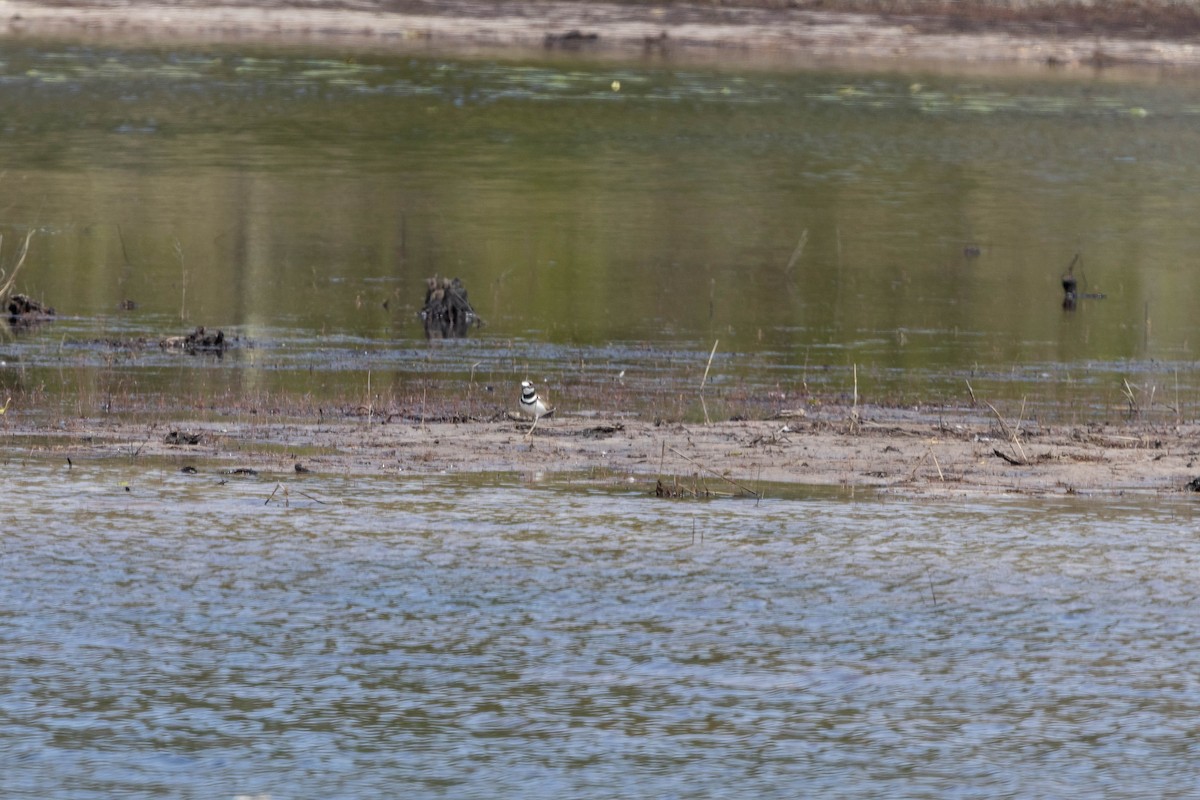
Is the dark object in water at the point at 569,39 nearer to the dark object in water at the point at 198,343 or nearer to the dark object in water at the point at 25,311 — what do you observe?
the dark object in water at the point at 25,311

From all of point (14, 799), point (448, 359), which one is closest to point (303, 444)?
point (448, 359)

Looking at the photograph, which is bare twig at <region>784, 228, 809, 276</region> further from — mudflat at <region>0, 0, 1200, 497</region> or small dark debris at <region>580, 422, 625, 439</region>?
small dark debris at <region>580, 422, 625, 439</region>

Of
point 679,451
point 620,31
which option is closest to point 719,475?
point 679,451

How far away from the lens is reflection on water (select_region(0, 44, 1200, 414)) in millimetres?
17219

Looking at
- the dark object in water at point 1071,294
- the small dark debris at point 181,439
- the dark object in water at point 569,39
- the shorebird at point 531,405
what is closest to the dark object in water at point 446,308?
the shorebird at point 531,405

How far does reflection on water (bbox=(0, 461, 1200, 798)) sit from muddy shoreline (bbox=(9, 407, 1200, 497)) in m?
0.47

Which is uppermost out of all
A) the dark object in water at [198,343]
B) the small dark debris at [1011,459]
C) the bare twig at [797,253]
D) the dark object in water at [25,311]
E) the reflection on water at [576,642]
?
the bare twig at [797,253]

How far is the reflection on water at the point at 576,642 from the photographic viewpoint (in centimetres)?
677

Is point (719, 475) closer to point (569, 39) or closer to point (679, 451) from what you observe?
point (679, 451)

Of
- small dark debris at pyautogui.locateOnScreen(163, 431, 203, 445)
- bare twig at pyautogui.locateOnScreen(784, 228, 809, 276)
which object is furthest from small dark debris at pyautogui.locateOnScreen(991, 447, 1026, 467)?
bare twig at pyautogui.locateOnScreen(784, 228, 809, 276)

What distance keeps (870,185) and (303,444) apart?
22271 millimetres

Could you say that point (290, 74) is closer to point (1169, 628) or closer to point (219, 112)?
point (219, 112)

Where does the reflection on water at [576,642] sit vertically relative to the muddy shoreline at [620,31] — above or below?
below

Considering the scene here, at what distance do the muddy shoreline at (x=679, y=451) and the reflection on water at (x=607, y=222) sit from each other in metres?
1.66
